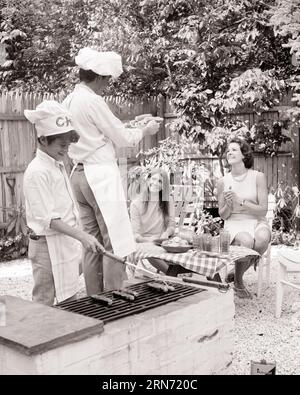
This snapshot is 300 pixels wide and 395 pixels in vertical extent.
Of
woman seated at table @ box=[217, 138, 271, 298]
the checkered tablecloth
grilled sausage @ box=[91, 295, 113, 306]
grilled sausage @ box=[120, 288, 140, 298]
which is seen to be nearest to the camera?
grilled sausage @ box=[91, 295, 113, 306]

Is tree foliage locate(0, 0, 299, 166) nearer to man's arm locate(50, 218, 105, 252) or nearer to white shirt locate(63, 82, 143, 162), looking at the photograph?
white shirt locate(63, 82, 143, 162)

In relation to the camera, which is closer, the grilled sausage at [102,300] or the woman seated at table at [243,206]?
the grilled sausage at [102,300]

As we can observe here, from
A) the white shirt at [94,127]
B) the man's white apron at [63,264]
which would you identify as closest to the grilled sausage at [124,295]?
the man's white apron at [63,264]

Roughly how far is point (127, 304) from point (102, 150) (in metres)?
1.34

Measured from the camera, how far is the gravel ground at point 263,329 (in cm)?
359

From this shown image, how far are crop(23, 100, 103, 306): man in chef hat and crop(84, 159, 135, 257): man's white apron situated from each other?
1.80 feet

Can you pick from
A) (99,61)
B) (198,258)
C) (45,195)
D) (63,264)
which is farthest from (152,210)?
(45,195)

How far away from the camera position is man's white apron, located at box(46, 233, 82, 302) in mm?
2977

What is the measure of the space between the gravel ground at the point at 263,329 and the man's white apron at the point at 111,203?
3.58 ft

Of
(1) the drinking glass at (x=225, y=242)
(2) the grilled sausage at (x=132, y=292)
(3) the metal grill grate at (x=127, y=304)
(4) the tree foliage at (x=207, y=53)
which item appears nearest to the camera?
(3) the metal grill grate at (x=127, y=304)

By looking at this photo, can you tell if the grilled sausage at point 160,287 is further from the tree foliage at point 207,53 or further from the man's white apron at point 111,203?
the tree foliage at point 207,53

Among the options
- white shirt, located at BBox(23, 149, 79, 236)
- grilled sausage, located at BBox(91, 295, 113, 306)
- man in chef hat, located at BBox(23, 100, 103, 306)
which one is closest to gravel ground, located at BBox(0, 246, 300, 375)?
grilled sausage, located at BBox(91, 295, 113, 306)

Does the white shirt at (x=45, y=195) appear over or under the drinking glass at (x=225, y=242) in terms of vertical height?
over

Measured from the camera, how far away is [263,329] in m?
4.23
